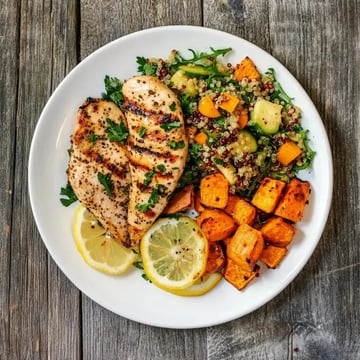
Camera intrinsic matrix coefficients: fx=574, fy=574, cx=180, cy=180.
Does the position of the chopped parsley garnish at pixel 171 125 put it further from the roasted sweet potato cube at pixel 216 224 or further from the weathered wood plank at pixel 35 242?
the weathered wood plank at pixel 35 242

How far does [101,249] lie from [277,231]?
790mm

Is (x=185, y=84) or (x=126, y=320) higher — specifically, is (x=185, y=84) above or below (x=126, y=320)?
above

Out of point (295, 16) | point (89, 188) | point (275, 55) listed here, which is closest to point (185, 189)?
point (89, 188)

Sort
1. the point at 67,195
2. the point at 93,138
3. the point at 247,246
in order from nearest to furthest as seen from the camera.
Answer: the point at 247,246
the point at 93,138
the point at 67,195

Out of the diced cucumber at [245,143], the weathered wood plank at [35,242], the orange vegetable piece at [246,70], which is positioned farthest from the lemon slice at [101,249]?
the orange vegetable piece at [246,70]

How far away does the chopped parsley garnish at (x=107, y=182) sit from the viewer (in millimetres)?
2508

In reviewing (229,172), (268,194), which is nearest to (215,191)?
(229,172)

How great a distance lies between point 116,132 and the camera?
2.54 m

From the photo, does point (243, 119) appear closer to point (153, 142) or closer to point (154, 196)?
point (153, 142)

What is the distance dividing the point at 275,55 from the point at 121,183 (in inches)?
37.3

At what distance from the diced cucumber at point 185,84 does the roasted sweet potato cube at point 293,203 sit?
589mm

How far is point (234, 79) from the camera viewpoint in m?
2.54

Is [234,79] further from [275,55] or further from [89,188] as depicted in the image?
[89,188]

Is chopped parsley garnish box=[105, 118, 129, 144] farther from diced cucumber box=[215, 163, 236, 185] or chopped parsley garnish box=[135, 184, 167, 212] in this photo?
diced cucumber box=[215, 163, 236, 185]
